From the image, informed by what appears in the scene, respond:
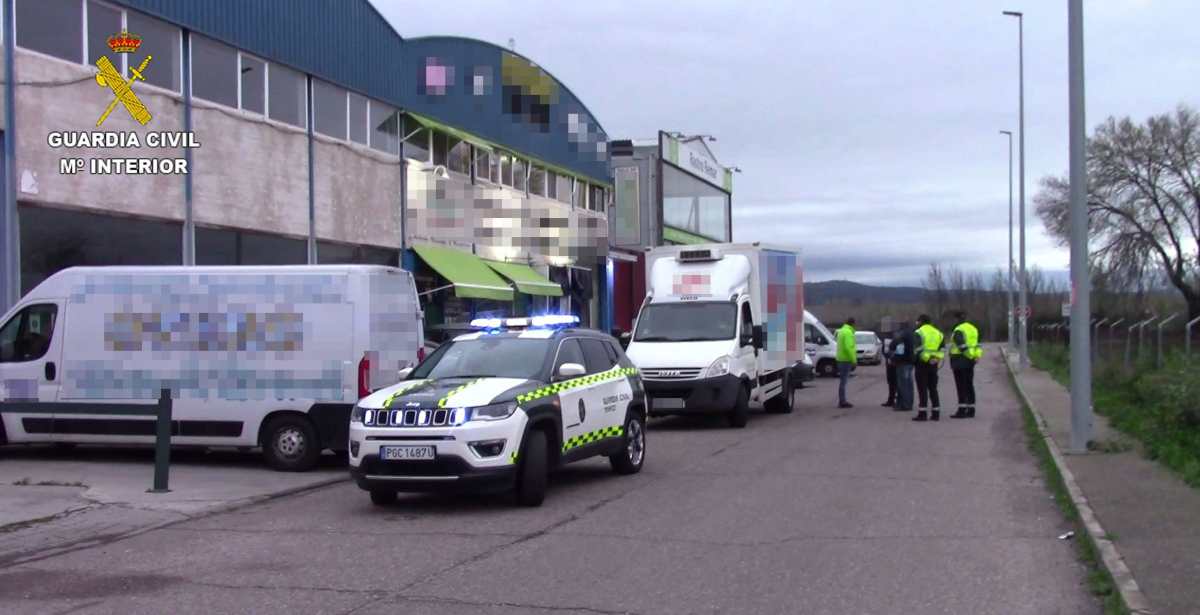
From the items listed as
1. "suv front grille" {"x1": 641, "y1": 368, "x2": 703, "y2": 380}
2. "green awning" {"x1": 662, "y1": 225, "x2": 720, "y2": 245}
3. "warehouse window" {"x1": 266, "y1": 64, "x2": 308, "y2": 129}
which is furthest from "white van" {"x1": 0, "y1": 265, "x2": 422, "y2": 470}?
"green awning" {"x1": 662, "y1": 225, "x2": 720, "y2": 245}

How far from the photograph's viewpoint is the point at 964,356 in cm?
1944

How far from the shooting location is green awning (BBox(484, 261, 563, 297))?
2864cm

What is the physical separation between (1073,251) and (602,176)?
2676 cm

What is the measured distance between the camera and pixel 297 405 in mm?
13078

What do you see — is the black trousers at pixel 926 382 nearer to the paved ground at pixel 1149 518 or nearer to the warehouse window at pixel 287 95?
the paved ground at pixel 1149 518

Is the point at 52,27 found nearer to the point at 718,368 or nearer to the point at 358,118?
the point at 358,118

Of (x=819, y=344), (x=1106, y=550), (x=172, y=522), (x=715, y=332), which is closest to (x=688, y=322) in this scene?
(x=715, y=332)

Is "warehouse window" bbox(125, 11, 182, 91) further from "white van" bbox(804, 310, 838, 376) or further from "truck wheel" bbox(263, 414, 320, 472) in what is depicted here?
"white van" bbox(804, 310, 838, 376)

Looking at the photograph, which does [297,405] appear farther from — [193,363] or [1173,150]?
[1173,150]

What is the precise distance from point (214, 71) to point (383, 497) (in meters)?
11.5

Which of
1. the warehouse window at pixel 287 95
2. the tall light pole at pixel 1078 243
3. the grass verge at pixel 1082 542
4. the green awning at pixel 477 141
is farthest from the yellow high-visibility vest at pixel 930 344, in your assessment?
the warehouse window at pixel 287 95

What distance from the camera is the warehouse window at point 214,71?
19.0m

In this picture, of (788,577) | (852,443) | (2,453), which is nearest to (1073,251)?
(852,443)

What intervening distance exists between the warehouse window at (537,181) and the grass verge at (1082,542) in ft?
63.2
